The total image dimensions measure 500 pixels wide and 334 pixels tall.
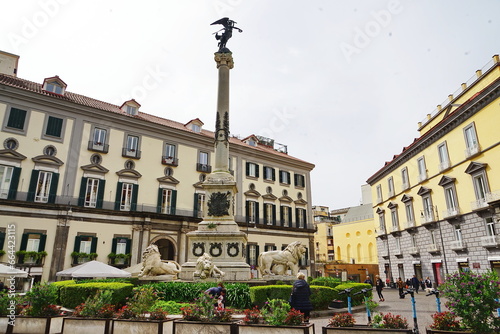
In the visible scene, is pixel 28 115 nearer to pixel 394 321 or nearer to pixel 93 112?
pixel 93 112

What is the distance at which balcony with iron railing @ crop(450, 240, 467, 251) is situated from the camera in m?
24.9

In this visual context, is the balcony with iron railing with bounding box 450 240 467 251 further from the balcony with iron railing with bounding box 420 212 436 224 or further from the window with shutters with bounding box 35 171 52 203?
the window with shutters with bounding box 35 171 52 203

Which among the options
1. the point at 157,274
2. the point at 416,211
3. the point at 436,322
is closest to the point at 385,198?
the point at 416,211

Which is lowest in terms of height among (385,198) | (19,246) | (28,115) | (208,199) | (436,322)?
(436,322)

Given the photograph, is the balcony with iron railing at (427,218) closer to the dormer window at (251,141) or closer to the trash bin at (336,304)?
the trash bin at (336,304)

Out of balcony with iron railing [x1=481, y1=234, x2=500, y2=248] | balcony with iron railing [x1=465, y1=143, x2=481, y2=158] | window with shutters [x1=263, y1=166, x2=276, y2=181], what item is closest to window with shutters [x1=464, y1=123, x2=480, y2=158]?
balcony with iron railing [x1=465, y1=143, x2=481, y2=158]

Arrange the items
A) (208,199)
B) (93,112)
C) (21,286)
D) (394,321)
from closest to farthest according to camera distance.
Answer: (394,321) → (208,199) → (21,286) → (93,112)

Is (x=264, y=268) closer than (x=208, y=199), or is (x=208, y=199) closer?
(x=264, y=268)

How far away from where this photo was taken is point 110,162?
29.2m

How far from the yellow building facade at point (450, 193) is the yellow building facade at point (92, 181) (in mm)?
15125

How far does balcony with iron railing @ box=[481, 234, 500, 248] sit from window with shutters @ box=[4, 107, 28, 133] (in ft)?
114

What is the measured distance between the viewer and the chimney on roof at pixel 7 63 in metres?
30.8

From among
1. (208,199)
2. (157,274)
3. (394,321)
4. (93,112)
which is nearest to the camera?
(394,321)

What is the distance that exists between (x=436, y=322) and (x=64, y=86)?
32.3 m
